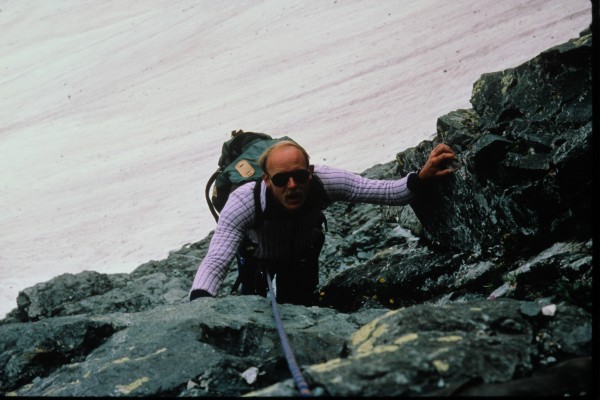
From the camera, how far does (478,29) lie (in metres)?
16.1

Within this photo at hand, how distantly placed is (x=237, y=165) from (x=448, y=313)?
100 inches

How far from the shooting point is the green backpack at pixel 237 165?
4426mm

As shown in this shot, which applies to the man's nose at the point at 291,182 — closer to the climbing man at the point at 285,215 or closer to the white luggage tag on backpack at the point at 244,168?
the climbing man at the point at 285,215

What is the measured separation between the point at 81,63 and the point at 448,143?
2113 centimetres

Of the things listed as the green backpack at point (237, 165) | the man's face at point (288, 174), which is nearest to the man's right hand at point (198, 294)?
the green backpack at point (237, 165)

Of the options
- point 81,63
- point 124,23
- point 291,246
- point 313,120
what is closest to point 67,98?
point 81,63

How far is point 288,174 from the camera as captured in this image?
12.6 ft

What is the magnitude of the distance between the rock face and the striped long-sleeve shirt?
1.05 ft

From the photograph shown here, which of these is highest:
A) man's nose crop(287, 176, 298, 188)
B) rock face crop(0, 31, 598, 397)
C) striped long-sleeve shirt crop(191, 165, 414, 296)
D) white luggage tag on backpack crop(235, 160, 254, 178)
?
white luggage tag on backpack crop(235, 160, 254, 178)

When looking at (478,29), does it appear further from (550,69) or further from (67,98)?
(67,98)

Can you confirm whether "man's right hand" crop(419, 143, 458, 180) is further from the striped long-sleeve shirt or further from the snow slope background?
the snow slope background

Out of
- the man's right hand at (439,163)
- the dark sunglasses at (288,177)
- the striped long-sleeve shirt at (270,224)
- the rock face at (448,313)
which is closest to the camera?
the rock face at (448,313)

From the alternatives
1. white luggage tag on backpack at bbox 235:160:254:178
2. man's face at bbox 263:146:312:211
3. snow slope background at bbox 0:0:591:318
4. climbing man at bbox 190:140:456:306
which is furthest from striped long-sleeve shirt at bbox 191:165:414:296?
snow slope background at bbox 0:0:591:318

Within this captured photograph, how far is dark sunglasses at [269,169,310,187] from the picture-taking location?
3857mm
